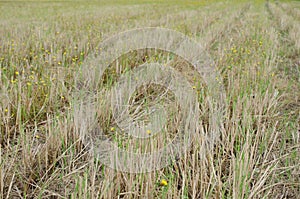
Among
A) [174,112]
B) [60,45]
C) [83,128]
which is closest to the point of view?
[83,128]

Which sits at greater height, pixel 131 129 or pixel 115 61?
pixel 115 61

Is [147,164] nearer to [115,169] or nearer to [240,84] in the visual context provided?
[115,169]

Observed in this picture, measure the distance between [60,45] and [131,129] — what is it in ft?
9.60

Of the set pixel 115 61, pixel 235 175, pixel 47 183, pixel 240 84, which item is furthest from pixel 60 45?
pixel 235 175

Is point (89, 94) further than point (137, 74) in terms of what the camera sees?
No

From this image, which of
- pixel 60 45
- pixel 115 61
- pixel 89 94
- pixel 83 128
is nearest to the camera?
pixel 83 128

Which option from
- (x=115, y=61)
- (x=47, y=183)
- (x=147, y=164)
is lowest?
(x=47, y=183)

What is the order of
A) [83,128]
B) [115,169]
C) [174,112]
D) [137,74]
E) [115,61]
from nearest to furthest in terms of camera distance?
[115,169] → [83,128] → [174,112] → [137,74] → [115,61]

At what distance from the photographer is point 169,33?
4.93 meters

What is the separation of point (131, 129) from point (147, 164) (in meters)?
0.51

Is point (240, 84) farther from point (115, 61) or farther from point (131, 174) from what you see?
point (131, 174)

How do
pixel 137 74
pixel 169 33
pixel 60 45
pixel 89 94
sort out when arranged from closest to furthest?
pixel 89 94 < pixel 137 74 < pixel 60 45 < pixel 169 33

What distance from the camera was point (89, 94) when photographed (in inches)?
96.4

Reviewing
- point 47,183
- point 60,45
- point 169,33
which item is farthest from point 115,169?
point 169,33
